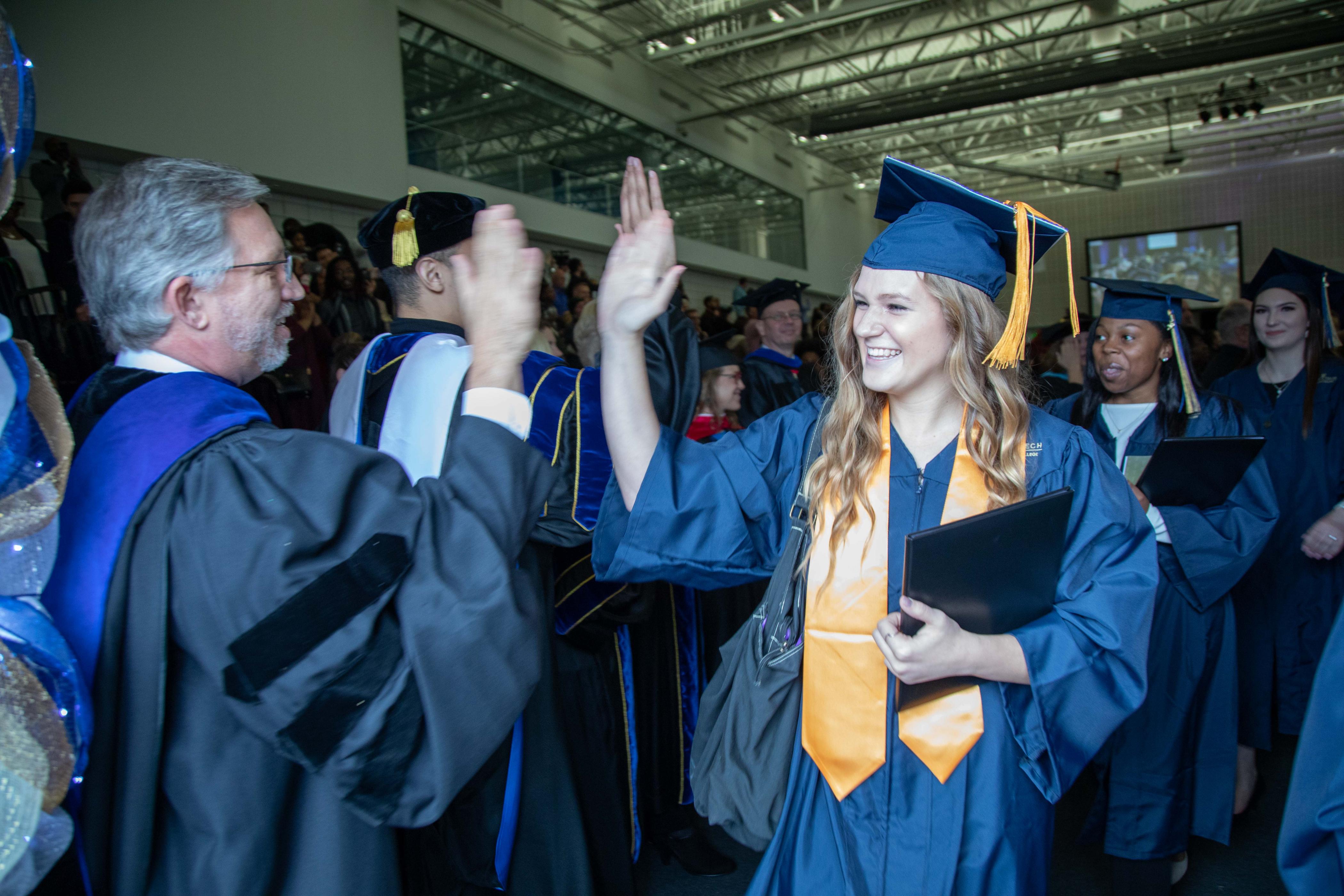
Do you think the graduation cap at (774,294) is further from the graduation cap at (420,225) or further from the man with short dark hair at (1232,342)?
the graduation cap at (420,225)

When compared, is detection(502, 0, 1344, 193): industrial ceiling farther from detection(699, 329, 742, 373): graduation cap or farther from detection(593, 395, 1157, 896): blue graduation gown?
detection(593, 395, 1157, 896): blue graduation gown

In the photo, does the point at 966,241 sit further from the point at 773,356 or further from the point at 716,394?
the point at 773,356

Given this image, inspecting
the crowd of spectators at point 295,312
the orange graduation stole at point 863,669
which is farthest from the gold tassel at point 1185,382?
the orange graduation stole at point 863,669

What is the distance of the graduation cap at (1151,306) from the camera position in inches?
95.0

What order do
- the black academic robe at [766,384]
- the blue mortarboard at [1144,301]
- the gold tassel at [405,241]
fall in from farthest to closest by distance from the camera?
the black academic robe at [766,384] → the blue mortarboard at [1144,301] → the gold tassel at [405,241]

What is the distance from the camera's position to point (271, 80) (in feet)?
23.0

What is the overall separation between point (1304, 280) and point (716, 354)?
87.4 inches

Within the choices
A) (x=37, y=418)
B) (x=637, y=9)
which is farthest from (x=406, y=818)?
(x=637, y=9)

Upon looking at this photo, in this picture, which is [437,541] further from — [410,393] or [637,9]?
[637,9]

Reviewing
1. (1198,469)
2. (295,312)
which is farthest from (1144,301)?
(295,312)

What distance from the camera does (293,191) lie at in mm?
7410

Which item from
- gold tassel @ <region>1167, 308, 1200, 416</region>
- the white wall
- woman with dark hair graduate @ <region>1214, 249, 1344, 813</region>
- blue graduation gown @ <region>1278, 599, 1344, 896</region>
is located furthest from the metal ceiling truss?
blue graduation gown @ <region>1278, 599, 1344, 896</region>

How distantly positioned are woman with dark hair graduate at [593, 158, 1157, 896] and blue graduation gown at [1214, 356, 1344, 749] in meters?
2.12

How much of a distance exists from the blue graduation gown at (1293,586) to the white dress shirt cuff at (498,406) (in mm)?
2966
